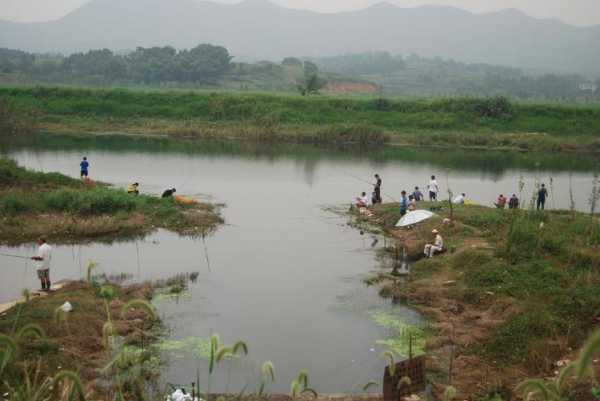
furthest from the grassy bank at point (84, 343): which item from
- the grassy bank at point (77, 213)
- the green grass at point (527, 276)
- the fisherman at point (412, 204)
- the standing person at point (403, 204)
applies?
the fisherman at point (412, 204)

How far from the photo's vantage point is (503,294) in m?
14.1

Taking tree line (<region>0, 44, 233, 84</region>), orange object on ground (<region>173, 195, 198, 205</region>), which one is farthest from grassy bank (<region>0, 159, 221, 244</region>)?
tree line (<region>0, 44, 233, 84</region>)

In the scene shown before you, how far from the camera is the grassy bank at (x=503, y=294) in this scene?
11352 mm

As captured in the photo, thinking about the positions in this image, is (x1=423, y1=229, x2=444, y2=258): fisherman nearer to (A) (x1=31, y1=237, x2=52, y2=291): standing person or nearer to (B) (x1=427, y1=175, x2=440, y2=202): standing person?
(B) (x1=427, y1=175, x2=440, y2=202): standing person

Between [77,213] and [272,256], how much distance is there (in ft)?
23.4

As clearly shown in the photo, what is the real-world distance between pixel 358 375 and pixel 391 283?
5229mm

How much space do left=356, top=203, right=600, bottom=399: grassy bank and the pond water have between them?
3.98 feet

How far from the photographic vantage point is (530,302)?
13219 millimetres

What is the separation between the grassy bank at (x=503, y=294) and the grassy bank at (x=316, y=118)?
1159 inches

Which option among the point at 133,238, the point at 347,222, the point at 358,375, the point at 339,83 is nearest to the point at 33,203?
the point at 133,238

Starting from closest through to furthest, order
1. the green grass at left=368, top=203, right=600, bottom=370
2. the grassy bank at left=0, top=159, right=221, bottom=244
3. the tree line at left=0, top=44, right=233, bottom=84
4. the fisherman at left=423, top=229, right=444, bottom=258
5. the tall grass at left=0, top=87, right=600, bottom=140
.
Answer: the green grass at left=368, top=203, right=600, bottom=370
the fisherman at left=423, top=229, right=444, bottom=258
the grassy bank at left=0, top=159, right=221, bottom=244
the tall grass at left=0, top=87, right=600, bottom=140
the tree line at left=0, top=44, right=233, bottom=84

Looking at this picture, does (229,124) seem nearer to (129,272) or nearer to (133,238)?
(133,238)

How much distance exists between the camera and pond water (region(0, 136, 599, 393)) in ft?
39.5

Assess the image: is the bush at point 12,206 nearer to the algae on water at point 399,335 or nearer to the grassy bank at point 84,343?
the grassy bank at point 84,343
